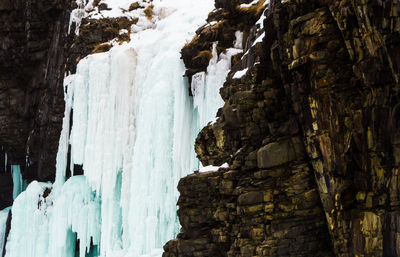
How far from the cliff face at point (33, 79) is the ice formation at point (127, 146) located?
6.01 feet

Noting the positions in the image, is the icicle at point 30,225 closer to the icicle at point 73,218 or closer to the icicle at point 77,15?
the icicle at point 73,218

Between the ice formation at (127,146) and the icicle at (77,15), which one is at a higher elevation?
the icicle at (77,15)

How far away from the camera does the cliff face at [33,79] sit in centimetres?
2725

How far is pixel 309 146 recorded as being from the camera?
365 inches

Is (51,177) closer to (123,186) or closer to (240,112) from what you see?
(123,186)

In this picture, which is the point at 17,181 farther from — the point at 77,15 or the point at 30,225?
the point at 77,15

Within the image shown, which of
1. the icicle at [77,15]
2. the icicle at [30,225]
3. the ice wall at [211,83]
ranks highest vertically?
the icicle at [77,15]


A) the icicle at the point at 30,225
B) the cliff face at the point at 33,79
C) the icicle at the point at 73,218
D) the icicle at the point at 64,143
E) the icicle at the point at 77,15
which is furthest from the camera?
the icicle at the point at 77,15

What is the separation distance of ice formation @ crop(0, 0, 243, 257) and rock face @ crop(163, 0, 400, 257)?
6792 millimetres

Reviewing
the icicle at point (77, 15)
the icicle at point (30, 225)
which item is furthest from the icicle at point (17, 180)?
the icicle at point (77, 15)

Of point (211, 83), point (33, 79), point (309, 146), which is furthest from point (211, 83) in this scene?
point (33, 79)

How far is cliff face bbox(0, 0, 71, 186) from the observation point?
27250 mm

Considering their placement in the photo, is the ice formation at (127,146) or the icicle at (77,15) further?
the icicle at (77,15)

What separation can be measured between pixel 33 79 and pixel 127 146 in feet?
38.1
